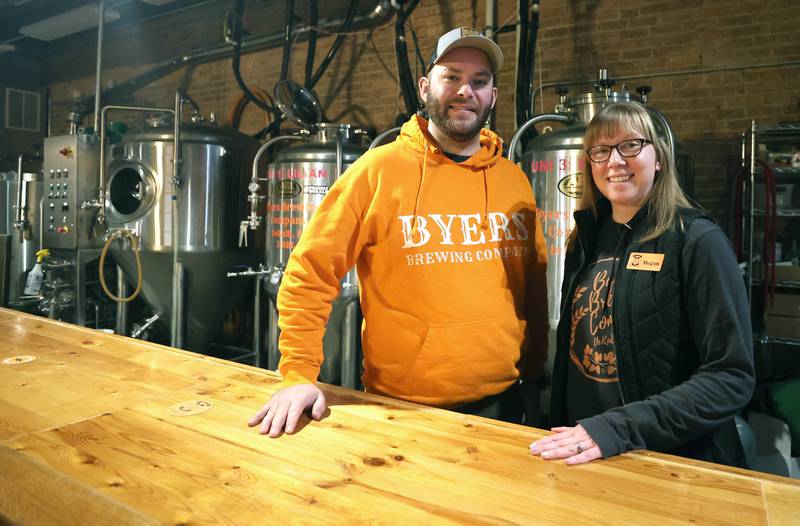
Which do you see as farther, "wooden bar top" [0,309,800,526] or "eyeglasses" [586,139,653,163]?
"eyeglasses" [586,139,653,163]

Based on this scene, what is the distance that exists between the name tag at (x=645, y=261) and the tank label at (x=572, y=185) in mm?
1589

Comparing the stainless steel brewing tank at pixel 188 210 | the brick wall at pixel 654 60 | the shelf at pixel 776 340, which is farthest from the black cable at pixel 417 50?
the shelf at pixel 776 340

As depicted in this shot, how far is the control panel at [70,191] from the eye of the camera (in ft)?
14.9

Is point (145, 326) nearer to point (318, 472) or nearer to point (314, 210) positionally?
point (314, 210)

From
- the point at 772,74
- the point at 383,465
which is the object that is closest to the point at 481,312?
the point at 383,465

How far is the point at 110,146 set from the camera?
468 centimetres

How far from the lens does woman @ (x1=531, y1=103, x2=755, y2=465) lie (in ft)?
3.99

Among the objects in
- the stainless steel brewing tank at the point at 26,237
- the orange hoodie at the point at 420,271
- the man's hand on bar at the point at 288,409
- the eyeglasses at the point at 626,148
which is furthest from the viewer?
the stainless steel brewing tank at the point at 26,237

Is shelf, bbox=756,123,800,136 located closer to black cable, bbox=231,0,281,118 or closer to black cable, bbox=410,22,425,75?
black cable, bbox=410,22,425,75

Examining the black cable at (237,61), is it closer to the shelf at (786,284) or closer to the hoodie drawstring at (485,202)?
the hoodie drawstring at (485,202)

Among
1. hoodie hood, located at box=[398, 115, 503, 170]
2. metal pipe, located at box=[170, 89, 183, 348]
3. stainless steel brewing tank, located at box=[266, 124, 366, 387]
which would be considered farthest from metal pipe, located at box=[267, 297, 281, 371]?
hoodie hood, located at box=[398, 115, 503, 170]

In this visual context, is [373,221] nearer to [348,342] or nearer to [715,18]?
[348,342]

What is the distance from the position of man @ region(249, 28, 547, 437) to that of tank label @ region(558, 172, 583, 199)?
4.16ft

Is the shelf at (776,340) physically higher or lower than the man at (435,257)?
lower
